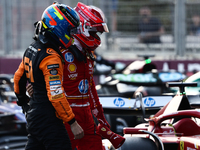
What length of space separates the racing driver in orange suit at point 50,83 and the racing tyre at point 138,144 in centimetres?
53

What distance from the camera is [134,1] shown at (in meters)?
9.80

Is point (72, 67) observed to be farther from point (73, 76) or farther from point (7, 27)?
point (7, 27)

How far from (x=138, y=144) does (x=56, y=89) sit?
91cm

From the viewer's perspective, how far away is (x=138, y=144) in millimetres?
3166

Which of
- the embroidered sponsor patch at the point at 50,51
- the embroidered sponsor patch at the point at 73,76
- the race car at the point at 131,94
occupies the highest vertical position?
the embroidered sponsor patch at the point at 50,51

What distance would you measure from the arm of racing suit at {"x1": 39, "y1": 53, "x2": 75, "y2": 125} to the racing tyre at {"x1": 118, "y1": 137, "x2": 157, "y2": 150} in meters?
0.66

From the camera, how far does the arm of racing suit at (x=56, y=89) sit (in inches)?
105

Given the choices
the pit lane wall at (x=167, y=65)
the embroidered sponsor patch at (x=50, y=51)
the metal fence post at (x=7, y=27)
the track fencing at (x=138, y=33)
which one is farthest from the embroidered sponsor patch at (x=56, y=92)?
the metal fence post at (x=7, y=27)

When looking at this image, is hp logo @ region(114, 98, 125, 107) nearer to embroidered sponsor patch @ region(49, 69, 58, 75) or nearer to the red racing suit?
the red racing suit

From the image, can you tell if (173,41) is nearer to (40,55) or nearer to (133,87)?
(133,87)

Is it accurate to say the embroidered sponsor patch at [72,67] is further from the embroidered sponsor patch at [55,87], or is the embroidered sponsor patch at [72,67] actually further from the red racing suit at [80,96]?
the embroidered sponsor patch at [55,87]

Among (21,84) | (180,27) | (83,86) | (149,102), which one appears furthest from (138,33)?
(21,84)

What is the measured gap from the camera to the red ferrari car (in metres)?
3.15

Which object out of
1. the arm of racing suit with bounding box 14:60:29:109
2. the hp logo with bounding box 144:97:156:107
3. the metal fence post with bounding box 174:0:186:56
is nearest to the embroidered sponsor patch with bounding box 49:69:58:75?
the arm of racing suit with bounding box 14:60:29:109
